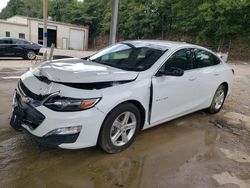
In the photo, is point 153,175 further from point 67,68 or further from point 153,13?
point 153,13

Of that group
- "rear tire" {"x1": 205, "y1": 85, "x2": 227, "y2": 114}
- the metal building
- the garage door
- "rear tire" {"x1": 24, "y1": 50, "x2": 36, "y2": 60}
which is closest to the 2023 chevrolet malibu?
"rear tire" {"x1": 205, "y1": 85, "x2": 227, "y2": 114}

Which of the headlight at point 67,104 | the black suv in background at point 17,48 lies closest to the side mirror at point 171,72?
the headlight at point 67,104

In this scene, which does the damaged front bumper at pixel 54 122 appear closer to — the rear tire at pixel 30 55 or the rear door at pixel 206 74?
the rear door at pixel 206 74

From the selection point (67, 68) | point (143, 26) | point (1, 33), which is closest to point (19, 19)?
point (1, 33)

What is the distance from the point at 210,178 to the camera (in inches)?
116

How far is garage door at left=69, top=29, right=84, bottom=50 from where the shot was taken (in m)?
36.4

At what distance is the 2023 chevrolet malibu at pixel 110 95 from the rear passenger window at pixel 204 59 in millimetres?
35

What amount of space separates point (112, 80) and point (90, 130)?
667 millimetres

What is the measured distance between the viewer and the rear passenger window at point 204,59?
14.6 feet

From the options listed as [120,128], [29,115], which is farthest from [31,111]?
[120,128]

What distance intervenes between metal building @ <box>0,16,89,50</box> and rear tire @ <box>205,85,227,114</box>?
1183 inches

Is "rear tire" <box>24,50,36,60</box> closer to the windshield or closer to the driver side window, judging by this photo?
the windshield

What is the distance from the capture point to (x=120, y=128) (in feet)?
10.6

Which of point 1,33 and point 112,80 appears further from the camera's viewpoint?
point 1,33
